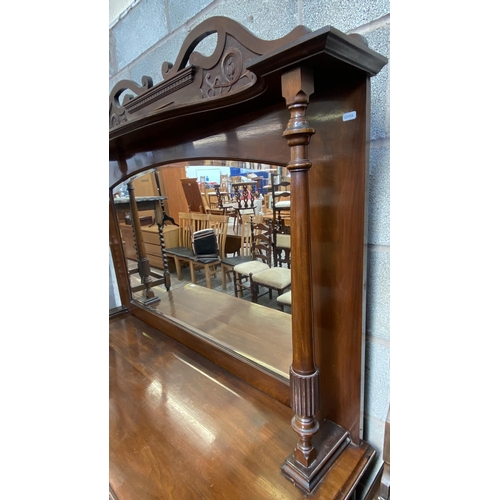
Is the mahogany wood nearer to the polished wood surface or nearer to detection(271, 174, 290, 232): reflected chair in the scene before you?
detection(271, 174, 290, 232): reflected chair

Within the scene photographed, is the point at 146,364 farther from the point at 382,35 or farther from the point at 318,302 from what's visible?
the point at 382,35

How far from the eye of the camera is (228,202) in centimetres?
77

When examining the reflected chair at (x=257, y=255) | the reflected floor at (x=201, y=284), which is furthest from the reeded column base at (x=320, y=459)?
the reflected chair at (x=257, y=255)

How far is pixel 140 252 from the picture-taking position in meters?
1.25

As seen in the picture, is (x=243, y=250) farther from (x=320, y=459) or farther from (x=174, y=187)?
(x=320, y=459)

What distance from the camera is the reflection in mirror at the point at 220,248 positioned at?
676mm

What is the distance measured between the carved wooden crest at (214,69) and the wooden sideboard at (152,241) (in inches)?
17.0

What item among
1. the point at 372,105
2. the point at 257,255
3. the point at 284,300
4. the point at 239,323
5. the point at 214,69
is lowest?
the point at 239,323

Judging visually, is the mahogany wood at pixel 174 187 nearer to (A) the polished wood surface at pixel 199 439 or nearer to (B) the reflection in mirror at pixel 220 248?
(B) the reflection in mirror at pixel 220 248

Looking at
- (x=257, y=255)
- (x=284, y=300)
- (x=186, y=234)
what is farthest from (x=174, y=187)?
(x=284, y=300)

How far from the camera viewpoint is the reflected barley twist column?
40cm

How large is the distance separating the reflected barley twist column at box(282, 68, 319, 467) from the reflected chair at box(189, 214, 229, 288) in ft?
1.28

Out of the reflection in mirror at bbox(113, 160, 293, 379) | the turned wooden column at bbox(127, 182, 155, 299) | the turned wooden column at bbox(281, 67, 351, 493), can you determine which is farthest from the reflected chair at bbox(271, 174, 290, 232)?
the turned wooden column at bbox(127, 182, 155, 299)

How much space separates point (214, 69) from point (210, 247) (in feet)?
1.58
